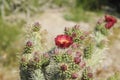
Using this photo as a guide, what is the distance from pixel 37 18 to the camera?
10.8 m

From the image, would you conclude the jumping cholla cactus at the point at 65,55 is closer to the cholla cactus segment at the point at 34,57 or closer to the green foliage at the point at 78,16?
the cholla cactus segment at the point at 34,57

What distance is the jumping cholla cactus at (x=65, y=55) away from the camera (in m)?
3.94

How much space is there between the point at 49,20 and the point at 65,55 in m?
6.88

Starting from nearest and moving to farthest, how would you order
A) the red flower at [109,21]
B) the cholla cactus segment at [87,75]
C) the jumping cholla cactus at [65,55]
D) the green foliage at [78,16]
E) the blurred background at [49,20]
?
the jumping cholla cactus at [65,55]
the cholla cactus segment at [87,75]
the red flower at [109,21]
the blurred background at [49,20]
the green foliage at [78,16]

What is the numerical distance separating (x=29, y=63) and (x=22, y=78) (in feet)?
1.35

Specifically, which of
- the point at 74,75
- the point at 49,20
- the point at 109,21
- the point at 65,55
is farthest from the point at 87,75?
the point at 49,20

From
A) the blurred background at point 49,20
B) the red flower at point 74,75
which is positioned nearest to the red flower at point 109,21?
the red flower at point 74,75

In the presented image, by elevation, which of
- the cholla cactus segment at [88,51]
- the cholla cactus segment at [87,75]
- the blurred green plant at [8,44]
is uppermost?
the blurred green plant at [8,44]

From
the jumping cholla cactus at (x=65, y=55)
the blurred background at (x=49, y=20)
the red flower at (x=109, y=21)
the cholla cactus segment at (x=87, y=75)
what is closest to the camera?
the jumping cholla cactus at (x=65, y=55)

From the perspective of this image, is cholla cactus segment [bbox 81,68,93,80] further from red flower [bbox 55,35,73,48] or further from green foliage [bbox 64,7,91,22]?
green foliage [bbox 64,7,91,22]

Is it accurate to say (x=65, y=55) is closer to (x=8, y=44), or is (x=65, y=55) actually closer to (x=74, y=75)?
(x=74, y=75)

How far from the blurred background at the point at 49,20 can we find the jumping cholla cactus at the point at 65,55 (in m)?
3.54

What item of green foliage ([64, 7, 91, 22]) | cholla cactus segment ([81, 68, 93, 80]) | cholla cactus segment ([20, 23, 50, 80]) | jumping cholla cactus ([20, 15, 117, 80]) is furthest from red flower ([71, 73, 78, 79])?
green foliage ([64, 7, 91, 22])

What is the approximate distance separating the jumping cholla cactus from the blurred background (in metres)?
3.54
